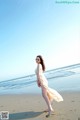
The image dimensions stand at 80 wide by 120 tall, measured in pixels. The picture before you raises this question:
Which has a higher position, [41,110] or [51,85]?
[51,85]

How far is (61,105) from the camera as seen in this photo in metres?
8.63

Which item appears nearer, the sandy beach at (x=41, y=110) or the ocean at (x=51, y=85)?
the sandy beach at (x=41, y=110)

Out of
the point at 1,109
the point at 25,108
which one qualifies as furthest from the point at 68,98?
the point at 1,109

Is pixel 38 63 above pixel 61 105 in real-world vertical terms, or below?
above

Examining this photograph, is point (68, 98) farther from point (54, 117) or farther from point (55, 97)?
point (54, 117)

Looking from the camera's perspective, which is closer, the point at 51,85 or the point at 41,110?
the point at 41,110

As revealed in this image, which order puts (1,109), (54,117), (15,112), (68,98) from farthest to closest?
(68,98), (1,109), (15,112), (54,117)

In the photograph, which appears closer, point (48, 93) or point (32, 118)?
point (32, 118)

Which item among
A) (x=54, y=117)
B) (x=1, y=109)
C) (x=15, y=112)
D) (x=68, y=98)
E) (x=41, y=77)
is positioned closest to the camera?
(x=54, y=117)

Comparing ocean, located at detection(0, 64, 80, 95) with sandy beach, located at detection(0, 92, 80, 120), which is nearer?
sandy beach, located at detection(0, 92, 80, 120)

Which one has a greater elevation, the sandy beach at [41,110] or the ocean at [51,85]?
the ocean at [51,85]

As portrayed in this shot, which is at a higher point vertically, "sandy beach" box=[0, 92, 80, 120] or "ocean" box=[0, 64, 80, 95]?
"ocean" box=[0, 64, 80, 95]

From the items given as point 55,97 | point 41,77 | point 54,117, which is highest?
point 41,77

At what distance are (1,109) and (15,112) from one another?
75 centimetres
